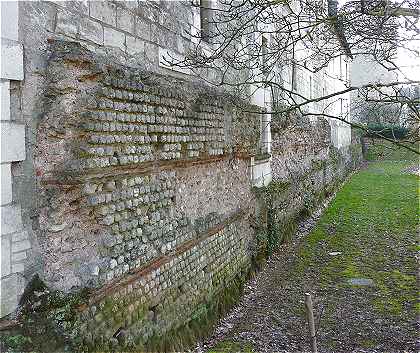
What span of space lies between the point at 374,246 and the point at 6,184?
8168 mm

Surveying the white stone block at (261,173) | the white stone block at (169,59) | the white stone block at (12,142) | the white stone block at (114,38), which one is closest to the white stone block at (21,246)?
the white stone block at (12,142)

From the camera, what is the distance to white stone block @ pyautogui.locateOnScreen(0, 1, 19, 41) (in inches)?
124

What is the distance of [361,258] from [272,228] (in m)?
1.79

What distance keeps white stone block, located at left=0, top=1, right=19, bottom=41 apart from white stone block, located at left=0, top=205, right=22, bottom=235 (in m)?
1.18

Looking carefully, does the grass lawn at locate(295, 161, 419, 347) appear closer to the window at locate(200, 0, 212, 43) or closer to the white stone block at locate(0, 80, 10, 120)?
the window at locate(200, 0, 212, 43)

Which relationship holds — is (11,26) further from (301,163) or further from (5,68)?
(301,163)

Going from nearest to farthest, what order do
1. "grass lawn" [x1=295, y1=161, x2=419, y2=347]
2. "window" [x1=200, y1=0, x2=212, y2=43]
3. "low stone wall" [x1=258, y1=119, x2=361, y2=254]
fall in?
1. "grass lawn" [x1=295, y1=161, x2=419, y2=347]
2. "window" [x1=200, y1=0, x2=212, y2=43]
3. "low stone wall" [x1=258, y1=119, x2=361, y2=254]

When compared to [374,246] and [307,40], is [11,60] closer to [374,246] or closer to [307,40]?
[307,40]

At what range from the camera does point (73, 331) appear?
11.2 ft

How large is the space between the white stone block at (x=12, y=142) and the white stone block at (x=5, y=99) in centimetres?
5

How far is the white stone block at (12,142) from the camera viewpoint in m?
3.15

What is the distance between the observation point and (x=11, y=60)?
3.19 m

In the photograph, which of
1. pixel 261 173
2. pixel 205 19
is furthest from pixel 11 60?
pixel 261 173

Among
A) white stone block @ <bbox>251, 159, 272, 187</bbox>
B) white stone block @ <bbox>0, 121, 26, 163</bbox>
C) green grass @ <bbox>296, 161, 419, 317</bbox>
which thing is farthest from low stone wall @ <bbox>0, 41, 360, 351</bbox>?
green grass @ <bbox>296, 161, 419, 317</bbox>
